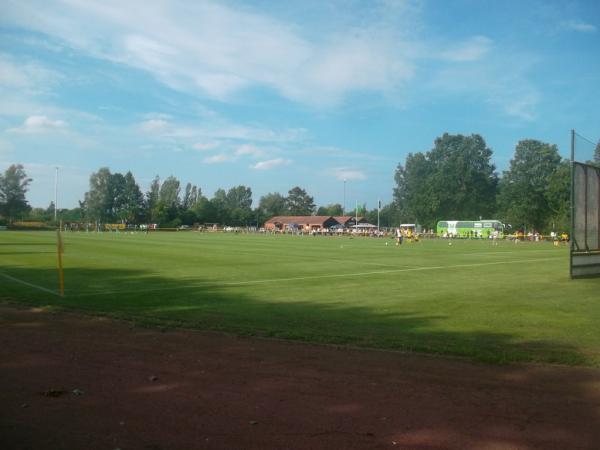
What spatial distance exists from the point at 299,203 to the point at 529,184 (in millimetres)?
98399

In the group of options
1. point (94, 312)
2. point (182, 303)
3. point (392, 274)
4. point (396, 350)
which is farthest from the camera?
point (392, 274)

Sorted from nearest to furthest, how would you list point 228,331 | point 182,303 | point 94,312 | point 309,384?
point 309,384 → point 228,331 → point 94,312 → point 182,303

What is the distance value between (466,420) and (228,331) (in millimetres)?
5933

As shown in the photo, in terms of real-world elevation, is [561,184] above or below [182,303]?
above

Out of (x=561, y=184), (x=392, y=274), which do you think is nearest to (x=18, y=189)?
(x=561, y=184)

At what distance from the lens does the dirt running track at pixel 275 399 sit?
518cm

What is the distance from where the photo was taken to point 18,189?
12888cm

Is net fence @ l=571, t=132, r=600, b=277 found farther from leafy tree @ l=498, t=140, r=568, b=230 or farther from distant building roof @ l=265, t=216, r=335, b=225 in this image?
distant building roof @ l=265, t=216, r=335, b=225

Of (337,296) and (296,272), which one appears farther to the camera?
(296,272)

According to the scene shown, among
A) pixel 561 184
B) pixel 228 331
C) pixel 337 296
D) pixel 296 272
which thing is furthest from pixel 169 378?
pixel 561 184

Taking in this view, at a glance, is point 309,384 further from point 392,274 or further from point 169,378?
point 392,274

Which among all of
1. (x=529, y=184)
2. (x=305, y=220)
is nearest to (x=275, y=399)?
(x=529, y=184)

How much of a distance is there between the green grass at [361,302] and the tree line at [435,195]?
6448 centimetres

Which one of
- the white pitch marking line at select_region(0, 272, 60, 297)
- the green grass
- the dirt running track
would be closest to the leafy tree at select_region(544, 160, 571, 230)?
the green grass
